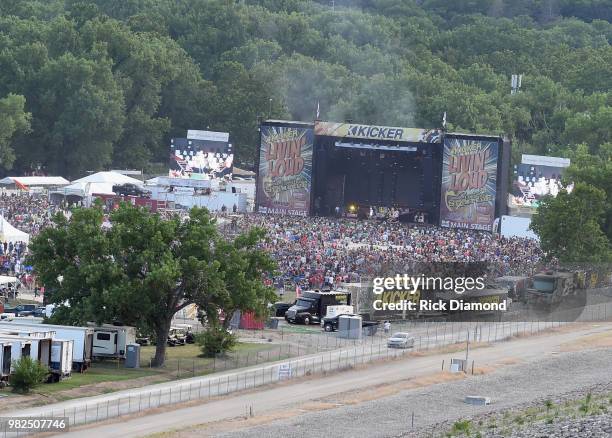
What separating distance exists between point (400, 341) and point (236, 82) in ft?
280

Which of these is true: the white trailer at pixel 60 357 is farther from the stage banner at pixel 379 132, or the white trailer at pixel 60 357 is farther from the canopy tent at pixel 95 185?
the canopy tent at pixel 95 185

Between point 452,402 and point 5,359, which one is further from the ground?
point 5,359

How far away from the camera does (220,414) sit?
46.3m

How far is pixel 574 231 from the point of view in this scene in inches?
3241

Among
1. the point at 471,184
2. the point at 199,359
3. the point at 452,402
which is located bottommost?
the point at 452,402

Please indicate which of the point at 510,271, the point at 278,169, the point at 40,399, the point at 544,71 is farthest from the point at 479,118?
the point at 40,399

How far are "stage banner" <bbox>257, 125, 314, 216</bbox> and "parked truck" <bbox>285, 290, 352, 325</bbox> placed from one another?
104ft

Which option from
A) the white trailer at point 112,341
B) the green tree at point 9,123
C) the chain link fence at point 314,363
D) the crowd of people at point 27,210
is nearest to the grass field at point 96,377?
the white trailer at point 112,341

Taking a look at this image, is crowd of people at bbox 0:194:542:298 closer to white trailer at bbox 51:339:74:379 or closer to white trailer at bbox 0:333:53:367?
white trailer at bbox 51:339:74:379

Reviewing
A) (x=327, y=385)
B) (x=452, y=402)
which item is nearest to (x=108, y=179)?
(x=327, y=385)

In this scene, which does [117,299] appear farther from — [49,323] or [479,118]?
[479,118]

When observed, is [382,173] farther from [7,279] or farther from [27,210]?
[7,279]

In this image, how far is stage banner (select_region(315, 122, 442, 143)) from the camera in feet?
308

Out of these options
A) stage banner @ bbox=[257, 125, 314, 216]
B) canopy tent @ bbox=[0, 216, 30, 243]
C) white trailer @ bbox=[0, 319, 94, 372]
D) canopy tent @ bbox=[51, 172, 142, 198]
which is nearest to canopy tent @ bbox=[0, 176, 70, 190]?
canopy tent @ bbox=[51, 172, 142, 198]
